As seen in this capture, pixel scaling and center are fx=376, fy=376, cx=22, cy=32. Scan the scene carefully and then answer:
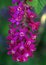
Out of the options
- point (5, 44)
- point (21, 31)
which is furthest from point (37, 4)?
point (5, 44)

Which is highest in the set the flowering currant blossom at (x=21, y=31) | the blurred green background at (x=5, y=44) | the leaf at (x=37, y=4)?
the blurred green background at (x=5, y=44)

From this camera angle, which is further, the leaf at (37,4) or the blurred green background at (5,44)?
the blurred green background at (5,44)

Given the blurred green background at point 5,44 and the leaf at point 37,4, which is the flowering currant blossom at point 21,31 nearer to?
the leaf at point 37,4

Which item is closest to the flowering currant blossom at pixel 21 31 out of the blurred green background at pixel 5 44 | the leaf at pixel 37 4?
the leaf at pixel 37 4

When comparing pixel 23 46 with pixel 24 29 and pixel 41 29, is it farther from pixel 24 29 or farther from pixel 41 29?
pixel 41 29

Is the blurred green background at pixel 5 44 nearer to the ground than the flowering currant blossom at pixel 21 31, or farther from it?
farther from it

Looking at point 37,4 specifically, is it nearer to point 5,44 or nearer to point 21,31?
point 21,31

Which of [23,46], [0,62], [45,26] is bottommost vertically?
[23,46]

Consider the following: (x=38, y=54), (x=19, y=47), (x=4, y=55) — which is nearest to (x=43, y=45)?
(x=38, y=54)
